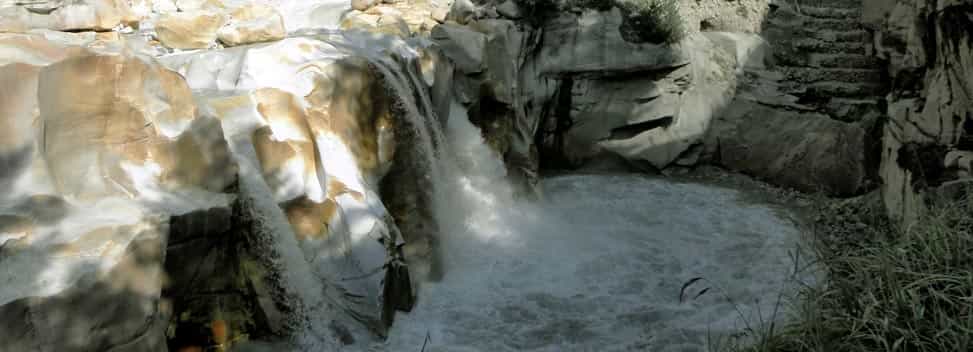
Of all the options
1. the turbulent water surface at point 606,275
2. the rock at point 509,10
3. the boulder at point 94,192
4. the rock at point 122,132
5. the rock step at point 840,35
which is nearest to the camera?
the boulder at point 94,192

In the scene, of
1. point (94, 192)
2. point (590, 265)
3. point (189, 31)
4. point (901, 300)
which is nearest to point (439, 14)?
point (189, 31)

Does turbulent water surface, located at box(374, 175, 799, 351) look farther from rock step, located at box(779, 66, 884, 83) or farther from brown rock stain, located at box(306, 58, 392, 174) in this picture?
rock step, located at box(779, 66, 884, 83)

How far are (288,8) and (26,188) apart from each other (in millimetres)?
7335

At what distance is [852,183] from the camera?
8.16 metres

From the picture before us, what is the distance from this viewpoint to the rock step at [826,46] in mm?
9250

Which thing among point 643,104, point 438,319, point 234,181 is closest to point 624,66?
point 643,104

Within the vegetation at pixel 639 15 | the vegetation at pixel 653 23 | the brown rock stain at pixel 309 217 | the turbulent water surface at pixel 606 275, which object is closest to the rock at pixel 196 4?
the vegetation at pixel 639 15

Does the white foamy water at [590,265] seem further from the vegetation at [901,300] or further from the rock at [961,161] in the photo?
the rock at [961,161]

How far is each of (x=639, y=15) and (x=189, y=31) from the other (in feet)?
16.2

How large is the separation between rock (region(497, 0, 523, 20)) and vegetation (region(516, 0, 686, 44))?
115 mm

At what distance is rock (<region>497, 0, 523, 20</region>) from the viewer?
30.1 ft

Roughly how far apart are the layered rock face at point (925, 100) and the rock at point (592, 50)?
324 centimetres

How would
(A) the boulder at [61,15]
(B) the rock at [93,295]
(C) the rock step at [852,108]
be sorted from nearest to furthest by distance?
1. (B) the rock at [93,295]
2. (A) the boulder at [61,15]
3. (C) the rock step at [852,108]

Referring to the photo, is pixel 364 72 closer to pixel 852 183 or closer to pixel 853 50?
pixel 852 183
